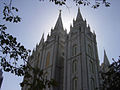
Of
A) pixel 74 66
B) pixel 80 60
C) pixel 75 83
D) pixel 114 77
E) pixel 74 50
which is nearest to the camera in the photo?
pixel 114 77

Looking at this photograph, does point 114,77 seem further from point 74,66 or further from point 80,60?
point 74,66

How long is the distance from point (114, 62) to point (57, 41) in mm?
19241

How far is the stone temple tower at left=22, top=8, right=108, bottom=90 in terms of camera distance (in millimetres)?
22516

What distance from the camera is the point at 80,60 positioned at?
23969 millimetres

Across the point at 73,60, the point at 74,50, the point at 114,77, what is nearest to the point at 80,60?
the point at 73,60

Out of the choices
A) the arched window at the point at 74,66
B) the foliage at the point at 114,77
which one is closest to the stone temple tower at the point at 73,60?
the arched window at the point at 74,66

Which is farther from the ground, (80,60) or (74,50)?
(74,50)

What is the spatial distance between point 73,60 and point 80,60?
5.83 feet

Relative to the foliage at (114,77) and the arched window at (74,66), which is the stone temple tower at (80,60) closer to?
the arched window at (74,66)

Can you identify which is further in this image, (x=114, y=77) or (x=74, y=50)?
(x=74, y=50)

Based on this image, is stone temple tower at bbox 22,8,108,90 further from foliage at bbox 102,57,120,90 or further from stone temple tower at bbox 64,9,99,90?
foliage at bbox 102,57,120,90

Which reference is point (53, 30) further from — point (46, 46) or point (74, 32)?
point (74, 32)

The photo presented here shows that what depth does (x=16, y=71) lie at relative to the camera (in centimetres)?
578

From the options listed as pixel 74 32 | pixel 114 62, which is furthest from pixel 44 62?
pixel 114 62
